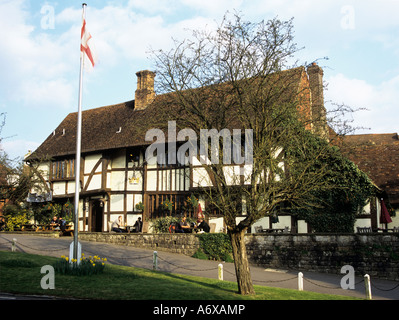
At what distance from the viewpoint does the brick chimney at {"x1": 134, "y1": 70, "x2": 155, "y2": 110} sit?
30.1 metres

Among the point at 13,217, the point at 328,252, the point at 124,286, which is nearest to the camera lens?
the point at 124,286

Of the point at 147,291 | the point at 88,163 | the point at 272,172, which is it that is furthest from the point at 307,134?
the point at 88,163

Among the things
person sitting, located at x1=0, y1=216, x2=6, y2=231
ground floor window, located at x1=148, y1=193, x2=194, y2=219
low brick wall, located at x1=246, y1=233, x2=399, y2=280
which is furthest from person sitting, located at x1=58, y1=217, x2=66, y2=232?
low brick wall, located at x1=246, y1=233, x2=399, y2=280

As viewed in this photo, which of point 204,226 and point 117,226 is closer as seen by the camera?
point 204,226

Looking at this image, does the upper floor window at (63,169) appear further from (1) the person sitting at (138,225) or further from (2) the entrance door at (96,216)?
(1) the person sitting at (138,225)

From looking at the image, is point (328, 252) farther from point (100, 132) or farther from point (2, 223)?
point (2, 223)

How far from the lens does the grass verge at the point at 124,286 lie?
11.2 meters

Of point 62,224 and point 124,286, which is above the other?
point 62,224

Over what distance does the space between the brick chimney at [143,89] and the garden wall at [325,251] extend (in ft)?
39.2

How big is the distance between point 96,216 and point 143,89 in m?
8.89

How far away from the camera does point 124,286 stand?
1226 centimetres

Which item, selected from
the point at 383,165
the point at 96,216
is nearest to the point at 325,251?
the point at 383,165

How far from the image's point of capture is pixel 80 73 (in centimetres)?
1480
